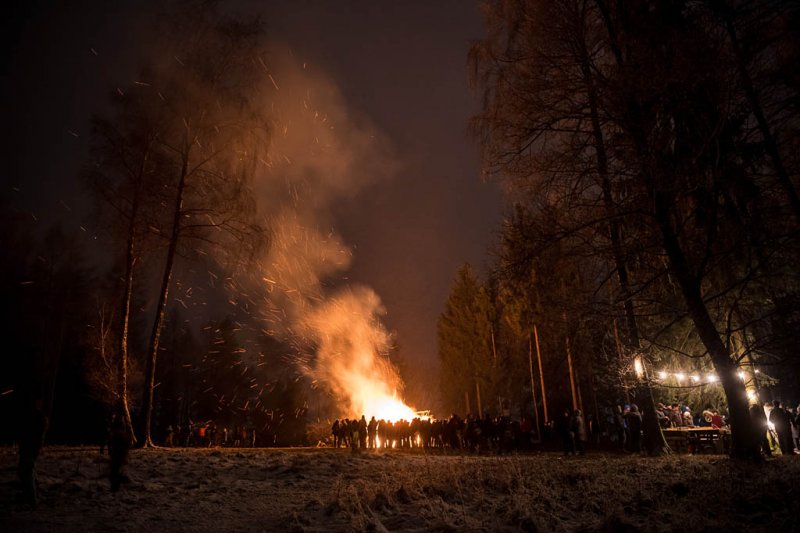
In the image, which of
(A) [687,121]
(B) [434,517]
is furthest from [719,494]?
(A) [687,121]

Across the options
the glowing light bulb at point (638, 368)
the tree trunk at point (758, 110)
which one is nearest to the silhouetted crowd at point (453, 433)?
the glowing light bulb at point (638, 368)

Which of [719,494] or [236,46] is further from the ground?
[236,46]

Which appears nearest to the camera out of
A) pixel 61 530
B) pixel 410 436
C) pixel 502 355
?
pixel 61 530

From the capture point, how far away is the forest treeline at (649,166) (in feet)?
25.5

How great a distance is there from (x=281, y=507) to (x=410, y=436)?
56.9 feet

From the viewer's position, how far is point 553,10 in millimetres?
10273

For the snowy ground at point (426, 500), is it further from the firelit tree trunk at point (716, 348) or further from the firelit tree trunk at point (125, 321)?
the firelit tree trunk at point (125, 321)

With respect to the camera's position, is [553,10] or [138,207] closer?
[553,10]

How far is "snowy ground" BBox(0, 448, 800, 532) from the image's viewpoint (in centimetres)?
548

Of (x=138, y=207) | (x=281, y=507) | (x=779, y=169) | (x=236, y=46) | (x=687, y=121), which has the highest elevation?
(x=236, y=46)

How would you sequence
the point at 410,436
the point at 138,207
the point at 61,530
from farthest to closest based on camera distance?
the point at 410,436 → the point at 138,207 → the point at 61,530

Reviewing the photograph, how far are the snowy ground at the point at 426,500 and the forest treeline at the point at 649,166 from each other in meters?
2.58

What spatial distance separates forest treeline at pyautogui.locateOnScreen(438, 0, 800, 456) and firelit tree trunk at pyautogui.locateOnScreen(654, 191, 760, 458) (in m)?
0.03

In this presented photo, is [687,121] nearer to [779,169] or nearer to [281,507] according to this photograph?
[779,169]
